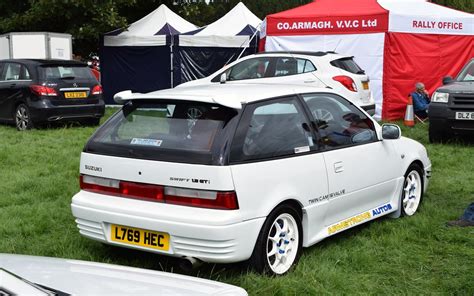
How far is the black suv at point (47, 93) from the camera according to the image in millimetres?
12453

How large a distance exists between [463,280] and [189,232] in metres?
2.05

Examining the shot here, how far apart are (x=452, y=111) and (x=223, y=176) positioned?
774 cm

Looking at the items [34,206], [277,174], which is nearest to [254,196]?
[277,174]

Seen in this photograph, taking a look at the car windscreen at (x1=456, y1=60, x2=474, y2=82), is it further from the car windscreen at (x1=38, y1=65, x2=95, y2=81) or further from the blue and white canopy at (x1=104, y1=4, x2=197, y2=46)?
the blue and white canopy at (x1=104, y1=4, x2=197, y2=46)

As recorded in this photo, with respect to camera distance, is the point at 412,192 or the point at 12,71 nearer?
the point at 412,192

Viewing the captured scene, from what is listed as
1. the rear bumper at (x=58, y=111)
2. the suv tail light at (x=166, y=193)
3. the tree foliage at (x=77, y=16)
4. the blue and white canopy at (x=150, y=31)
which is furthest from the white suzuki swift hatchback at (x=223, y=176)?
the tree foliage at (x=77, y=16)

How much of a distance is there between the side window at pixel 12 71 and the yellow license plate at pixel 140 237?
32.0ft

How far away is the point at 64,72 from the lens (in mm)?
12805

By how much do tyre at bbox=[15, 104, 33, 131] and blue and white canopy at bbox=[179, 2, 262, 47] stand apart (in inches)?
272

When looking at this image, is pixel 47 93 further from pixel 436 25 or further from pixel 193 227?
pixel 436 25

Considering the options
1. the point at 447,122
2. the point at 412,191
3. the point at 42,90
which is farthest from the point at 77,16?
the point at 412,191

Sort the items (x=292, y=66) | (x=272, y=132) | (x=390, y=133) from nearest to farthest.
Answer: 1. (x=272, y=132)
2. (x=390, y=133)
3. (x=292, y=66)

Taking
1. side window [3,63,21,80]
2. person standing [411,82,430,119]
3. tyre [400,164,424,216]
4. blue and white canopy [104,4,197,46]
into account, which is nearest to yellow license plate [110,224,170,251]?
tyre [400,164,424,216]

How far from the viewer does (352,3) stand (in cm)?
1595
